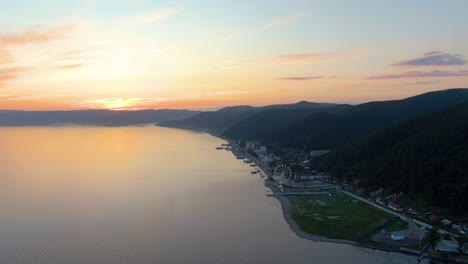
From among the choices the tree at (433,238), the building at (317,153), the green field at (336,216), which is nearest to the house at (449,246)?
the tree at (433,238)

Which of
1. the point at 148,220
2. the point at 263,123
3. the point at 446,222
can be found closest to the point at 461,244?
the point at 446,222

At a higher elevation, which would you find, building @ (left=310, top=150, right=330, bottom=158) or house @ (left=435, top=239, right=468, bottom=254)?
building @ (left=310, top=150, right=330, bottom=158)

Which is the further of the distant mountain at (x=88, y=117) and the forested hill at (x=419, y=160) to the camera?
the distant mountain at (x=88, y=117)

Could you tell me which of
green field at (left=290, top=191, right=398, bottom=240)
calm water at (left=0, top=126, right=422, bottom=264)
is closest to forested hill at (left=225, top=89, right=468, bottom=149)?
calm water at (left=0, top=126, right=422, bottom=264)

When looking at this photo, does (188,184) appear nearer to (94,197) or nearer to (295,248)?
(94,197)

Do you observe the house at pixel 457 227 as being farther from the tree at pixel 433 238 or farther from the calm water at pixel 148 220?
the calm water at pixel 148 220

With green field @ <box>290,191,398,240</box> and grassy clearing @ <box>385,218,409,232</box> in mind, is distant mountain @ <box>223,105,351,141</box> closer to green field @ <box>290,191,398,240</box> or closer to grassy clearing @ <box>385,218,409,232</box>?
green field @ <box>290,191,398,240</box>
